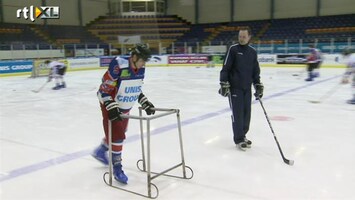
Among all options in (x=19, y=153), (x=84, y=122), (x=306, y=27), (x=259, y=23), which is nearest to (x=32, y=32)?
(x=259, y=23)

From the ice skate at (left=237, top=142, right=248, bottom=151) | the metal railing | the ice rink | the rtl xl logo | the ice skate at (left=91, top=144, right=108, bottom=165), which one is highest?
the rtl xl logo

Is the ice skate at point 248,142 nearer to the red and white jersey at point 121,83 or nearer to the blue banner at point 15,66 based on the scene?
the red and white jersey at point 121,83

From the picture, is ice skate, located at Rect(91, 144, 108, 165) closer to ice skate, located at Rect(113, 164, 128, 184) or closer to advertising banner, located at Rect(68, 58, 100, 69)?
ice skate, located at Rect(113, 164, 128, 184)

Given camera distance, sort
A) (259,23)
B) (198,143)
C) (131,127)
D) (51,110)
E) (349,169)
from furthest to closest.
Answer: (259,23)
(51,110)
(131,127)
(198,143)
(349,169)

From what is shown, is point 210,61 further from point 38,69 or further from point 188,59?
point 38,69

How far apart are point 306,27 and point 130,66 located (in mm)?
23025

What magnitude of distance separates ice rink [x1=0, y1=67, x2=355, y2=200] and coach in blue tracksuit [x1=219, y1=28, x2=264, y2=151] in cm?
34

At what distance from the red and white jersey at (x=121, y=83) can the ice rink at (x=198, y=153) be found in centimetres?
72

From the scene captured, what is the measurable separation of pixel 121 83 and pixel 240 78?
1528 mm

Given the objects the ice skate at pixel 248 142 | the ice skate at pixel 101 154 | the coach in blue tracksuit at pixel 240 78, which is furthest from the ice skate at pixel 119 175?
the ice skate at pixel 248 142

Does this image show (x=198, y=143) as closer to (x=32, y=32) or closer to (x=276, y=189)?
(x=276, y=189)

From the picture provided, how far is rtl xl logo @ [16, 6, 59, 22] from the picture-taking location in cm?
2384

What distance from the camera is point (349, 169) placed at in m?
3.34

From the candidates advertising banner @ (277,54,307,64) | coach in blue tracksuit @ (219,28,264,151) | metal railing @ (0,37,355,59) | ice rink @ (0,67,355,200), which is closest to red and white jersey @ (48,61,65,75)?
ice rink @ (0,67,355,200)
